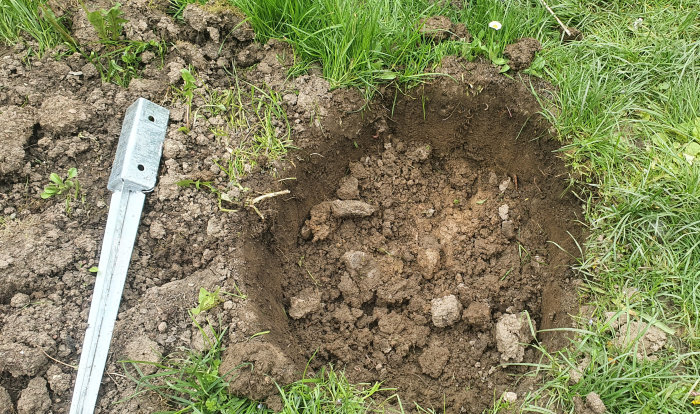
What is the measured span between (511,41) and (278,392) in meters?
2.07

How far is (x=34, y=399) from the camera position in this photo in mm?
1889

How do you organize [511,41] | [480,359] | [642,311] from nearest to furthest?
1. [642,311]
2. [480,359]
3. [511,41]

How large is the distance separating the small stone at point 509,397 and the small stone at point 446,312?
367mm

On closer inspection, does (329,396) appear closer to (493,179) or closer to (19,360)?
(19,360)

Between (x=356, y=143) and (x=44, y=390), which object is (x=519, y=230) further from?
(x=44, y=390)

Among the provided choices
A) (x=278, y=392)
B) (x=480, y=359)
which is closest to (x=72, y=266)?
(x=278, y=392)

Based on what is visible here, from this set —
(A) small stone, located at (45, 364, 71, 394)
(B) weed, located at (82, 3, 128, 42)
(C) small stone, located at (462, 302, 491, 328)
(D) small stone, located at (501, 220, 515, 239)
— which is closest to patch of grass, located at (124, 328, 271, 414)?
(A) small stone, located at (45, 364, 71, 394)

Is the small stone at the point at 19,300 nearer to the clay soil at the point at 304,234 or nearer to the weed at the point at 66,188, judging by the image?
the clay soil at the point at 304,234

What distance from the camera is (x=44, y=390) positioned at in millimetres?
1915

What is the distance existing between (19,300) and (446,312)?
70.4 inches

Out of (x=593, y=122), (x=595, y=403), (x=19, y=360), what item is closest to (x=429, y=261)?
(x=595, y=403)

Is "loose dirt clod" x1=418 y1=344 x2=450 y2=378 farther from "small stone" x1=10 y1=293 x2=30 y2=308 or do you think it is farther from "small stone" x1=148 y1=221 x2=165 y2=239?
"small stone" x1=10 y1=293 x2=30 y2=308

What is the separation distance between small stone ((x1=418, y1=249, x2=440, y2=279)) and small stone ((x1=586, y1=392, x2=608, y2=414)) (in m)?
0.84

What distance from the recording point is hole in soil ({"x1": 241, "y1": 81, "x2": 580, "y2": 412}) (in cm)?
227
